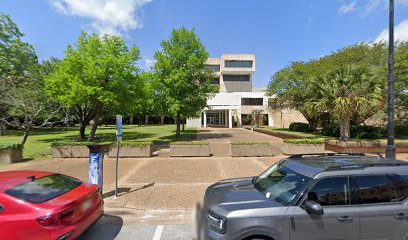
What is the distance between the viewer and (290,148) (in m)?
12.8

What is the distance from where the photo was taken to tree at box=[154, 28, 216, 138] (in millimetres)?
17734

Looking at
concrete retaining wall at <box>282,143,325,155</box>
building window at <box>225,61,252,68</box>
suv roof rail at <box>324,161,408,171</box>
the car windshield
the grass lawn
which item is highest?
building window at <box>225,61,252,68</box>

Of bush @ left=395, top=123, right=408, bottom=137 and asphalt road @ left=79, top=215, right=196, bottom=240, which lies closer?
asphalt road @ left=79, top=215, right=196, bottom=240

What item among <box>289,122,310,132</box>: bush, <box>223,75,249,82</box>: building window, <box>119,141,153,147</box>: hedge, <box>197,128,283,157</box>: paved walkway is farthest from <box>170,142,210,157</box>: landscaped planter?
<box>223,75,249,82</box>: building window

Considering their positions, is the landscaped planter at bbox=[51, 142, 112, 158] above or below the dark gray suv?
below

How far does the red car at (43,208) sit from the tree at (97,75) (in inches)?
461

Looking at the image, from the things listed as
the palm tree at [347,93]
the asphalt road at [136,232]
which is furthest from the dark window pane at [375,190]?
the palm tree at [347,93]

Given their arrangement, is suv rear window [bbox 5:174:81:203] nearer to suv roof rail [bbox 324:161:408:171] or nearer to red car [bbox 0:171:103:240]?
red car [bbox 0:171:103:240]

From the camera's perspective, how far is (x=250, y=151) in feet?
40.5

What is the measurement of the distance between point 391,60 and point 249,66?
5100 cm

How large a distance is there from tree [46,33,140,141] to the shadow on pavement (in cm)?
1138

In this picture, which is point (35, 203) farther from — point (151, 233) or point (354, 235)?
point (354, 235)

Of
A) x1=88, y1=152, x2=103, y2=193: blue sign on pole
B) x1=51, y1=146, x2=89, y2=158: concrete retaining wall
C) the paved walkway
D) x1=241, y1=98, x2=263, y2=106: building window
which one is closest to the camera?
x1=88, y1=152, x2=103, y2=193: blue sign on pole

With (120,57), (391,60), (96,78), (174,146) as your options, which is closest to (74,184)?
(174,146)
